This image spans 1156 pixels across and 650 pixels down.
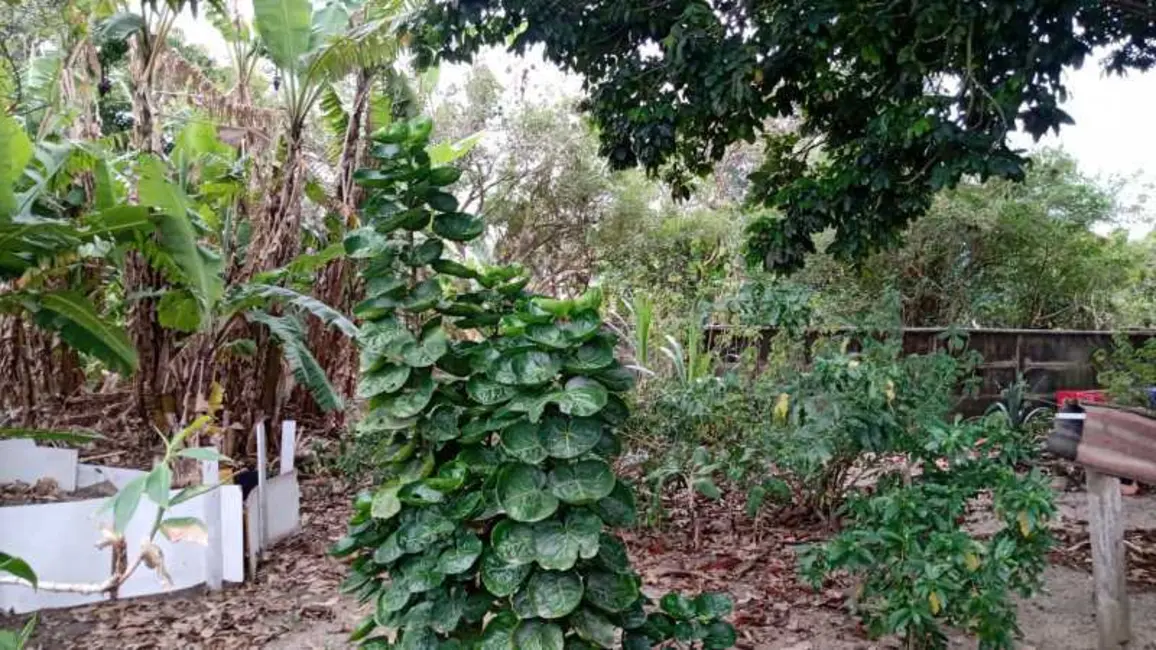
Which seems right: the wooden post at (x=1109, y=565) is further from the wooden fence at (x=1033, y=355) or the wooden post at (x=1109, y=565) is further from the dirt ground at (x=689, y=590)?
the wooden fence at (x=1033, y=355)

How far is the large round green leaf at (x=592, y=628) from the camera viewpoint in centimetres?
202

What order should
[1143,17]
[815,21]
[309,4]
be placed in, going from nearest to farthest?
[815,21] → [1143,17] → [309,4]

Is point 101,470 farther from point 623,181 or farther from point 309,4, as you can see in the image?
point 623,181

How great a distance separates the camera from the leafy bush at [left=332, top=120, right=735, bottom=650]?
6.50 feet

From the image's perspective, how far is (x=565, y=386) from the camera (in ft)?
6.64

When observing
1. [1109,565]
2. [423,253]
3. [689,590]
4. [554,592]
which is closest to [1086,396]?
[1109,565]

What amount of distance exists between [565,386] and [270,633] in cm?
226

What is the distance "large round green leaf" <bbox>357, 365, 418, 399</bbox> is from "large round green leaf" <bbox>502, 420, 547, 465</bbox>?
33 cm

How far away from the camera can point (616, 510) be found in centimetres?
215

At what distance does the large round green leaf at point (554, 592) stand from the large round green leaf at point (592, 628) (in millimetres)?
56

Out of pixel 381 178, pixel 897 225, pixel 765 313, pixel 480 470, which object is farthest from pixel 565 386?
pixel 897 225

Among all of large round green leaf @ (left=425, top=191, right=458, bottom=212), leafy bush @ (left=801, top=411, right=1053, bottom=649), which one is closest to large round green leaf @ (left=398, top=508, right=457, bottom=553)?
large round green leaf @ (left=425, top=191, right=458, bottom=212)

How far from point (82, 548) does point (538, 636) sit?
272 centimetres

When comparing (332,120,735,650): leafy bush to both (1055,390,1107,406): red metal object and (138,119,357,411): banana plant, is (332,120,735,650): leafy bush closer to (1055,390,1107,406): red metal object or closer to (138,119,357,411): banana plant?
(138,119,357,411): banana plant
